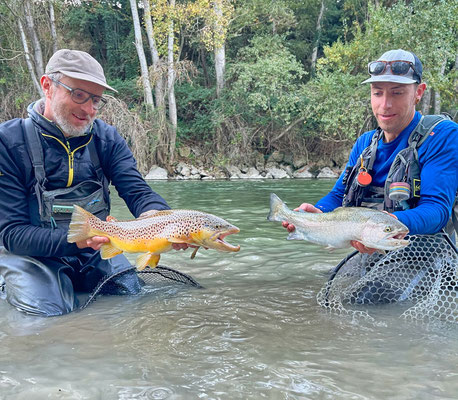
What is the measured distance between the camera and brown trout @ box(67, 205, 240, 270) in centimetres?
343

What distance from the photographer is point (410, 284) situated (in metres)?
3.97

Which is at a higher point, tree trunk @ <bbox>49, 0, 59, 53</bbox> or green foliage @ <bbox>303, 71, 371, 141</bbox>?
tree trunk @ <bbox>49, 0, 59, 53</bbox>

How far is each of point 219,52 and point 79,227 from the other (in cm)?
2498

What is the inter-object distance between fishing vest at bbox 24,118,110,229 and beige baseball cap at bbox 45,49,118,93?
22.7 inches

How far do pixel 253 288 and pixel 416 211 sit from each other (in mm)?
1828

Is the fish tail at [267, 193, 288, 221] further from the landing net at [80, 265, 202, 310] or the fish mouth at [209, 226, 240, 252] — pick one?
the landing net at [80, 265, 202, 310]

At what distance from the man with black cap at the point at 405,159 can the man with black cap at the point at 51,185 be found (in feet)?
6.36

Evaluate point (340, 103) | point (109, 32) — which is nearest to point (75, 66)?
point (340, 103)

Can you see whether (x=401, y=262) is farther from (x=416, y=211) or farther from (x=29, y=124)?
(x=29, y=124)

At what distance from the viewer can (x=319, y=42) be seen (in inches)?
1198

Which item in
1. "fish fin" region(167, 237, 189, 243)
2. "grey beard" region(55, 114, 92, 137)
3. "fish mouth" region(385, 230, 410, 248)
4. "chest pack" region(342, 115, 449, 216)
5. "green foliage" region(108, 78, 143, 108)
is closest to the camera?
"fish mouth" region(385, 230, 410, 248)

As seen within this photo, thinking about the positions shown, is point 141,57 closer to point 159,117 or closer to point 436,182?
point 159,117

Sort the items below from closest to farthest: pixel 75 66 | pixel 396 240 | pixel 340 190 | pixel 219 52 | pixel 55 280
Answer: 1. pixel 396 240
2. pixel 75 66
3. pixel 55 280
4. pixel 340 190
5. pixel 219 52

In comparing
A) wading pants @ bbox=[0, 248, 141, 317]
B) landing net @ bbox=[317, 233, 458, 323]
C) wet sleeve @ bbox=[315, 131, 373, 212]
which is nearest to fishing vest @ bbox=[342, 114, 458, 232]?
wet sleeve @ bbox=[315, 131, 373, 212]
